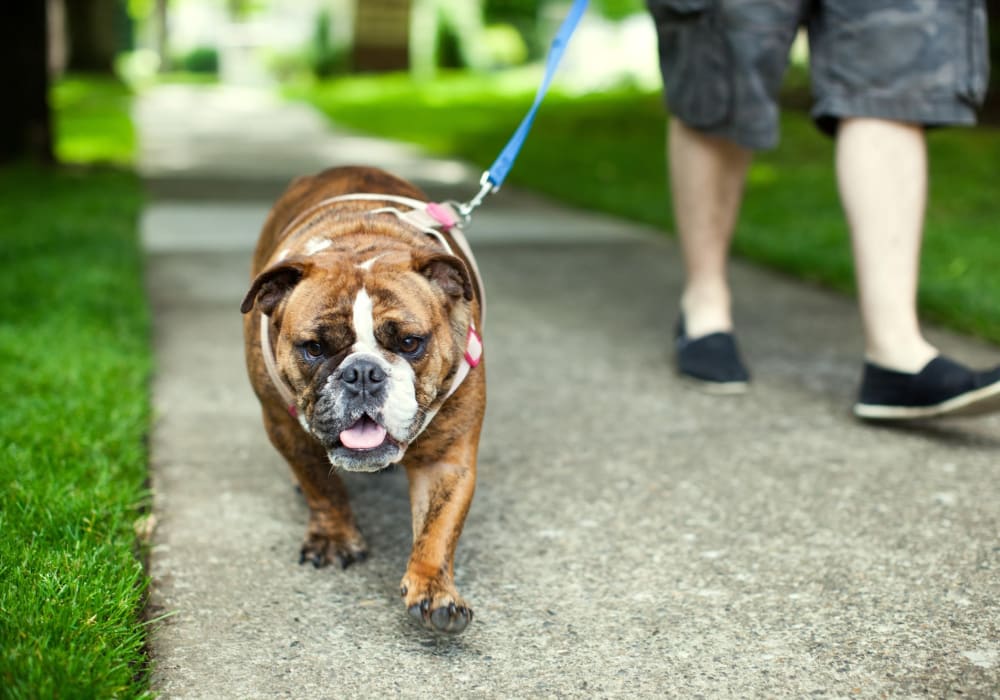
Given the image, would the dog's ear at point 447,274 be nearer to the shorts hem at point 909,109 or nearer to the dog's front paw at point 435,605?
the dog's front paw at point 435,605

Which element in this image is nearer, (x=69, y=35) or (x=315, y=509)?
(x=315, y=509)

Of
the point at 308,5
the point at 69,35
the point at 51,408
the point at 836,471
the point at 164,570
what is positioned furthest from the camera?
the point at 308,5

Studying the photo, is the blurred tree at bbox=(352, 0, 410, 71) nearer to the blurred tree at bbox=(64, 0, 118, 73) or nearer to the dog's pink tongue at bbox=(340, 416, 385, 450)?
the blurred tree at bbox=(64, 0, 118, 73)

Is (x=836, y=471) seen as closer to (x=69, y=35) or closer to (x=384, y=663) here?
(x=384, y=663)

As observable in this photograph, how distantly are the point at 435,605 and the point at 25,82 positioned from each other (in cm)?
873

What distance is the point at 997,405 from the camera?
344 cm

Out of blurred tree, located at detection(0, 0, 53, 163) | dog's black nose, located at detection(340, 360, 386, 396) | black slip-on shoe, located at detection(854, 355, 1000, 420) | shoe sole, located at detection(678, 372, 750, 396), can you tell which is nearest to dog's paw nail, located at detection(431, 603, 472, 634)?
dog's black nose, located at detection(340, 360, 386, 396)

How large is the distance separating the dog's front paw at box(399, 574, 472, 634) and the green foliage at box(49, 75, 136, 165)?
29.8ft

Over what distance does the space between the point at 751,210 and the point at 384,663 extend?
19.8ft

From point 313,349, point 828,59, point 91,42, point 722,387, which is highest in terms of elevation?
point 828,59

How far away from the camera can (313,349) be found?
8.05 feet

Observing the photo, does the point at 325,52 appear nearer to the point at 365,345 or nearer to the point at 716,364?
the point at 716,364

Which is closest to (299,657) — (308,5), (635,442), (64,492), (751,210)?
(64,492)

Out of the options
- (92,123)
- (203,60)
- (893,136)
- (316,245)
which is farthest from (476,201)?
(203,60)
